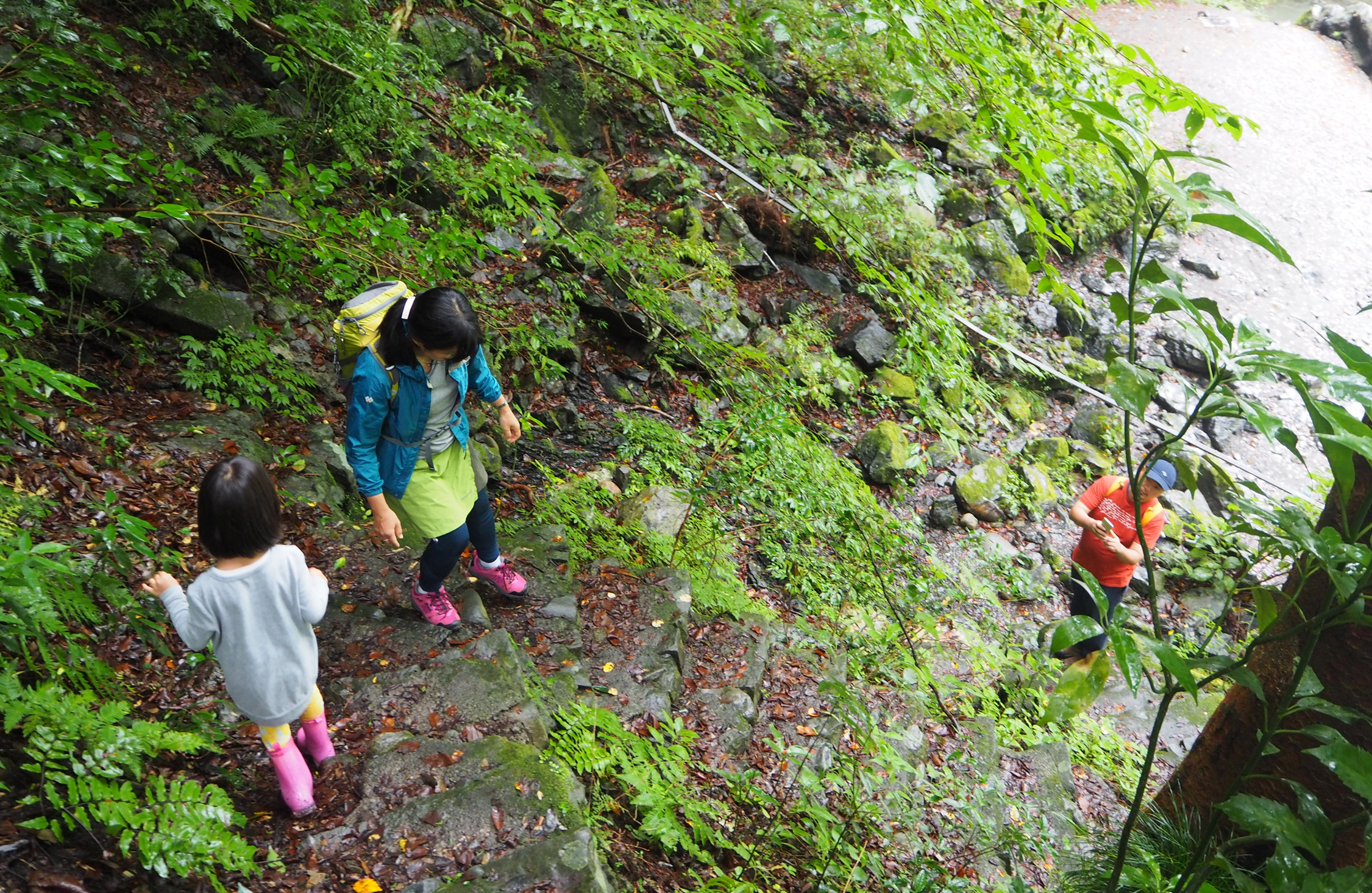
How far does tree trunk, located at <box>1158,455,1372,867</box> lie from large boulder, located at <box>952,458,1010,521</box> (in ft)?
15.6

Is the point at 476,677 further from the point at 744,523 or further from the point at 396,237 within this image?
the point at 744,523

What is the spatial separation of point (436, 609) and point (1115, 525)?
4.81 meters

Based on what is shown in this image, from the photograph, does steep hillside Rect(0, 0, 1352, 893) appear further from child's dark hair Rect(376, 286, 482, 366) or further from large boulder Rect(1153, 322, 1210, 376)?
large boulder Rect(1153, 322, 1210, 376)

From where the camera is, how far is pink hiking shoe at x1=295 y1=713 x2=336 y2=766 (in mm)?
2791

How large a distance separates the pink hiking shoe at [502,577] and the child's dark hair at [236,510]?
5.93ft

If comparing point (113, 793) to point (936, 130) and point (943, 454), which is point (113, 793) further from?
point (936, 130)

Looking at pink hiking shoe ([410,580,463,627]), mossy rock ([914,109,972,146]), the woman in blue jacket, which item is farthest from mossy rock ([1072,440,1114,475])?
pink hiking shoe ([410,580,463,627])

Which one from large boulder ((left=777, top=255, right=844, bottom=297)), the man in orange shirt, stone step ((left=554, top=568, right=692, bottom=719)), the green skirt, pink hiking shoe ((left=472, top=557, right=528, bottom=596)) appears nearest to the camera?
the green skirt

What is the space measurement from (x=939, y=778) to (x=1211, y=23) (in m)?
23.2

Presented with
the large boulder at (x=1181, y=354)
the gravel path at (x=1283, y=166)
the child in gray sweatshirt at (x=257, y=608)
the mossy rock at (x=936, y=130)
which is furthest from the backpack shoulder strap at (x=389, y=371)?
the large boulder at (x=1181, y=354)

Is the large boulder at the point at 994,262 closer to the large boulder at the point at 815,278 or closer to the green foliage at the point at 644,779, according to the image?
the large boulder at the point at 815,278

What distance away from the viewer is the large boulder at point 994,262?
1089 centimetres

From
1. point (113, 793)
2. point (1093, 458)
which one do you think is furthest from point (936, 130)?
point (113, 793)

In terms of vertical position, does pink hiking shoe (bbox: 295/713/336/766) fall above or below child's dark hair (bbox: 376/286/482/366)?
below
